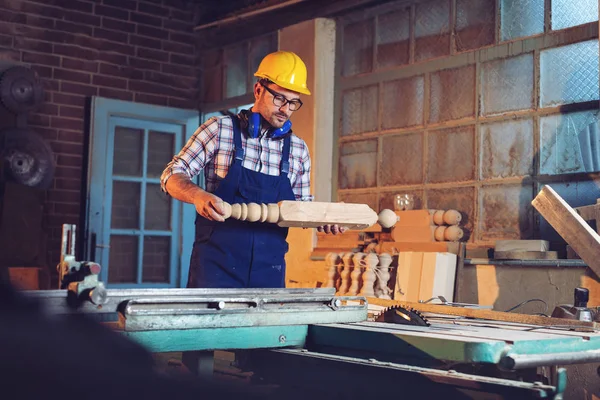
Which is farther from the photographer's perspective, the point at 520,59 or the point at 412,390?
the point at 520,59

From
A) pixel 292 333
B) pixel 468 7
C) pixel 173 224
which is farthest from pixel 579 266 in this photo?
pixel 173 224

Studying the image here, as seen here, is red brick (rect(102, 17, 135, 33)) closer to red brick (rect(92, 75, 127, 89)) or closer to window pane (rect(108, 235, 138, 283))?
red brick (rect(92, 75, 127, 89))

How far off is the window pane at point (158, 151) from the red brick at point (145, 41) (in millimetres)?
818

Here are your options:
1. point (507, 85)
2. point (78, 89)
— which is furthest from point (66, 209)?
point (507, 85)

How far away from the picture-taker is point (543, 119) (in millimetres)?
4816

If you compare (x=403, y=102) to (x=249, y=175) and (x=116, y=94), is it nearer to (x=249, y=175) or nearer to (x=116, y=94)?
(x=249, y=175)

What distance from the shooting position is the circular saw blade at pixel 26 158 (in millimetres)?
6145

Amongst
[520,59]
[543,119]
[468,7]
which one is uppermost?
[468,7]

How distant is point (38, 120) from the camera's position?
6.54 m

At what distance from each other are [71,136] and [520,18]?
3.83m

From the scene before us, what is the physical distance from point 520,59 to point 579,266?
4.58 feet

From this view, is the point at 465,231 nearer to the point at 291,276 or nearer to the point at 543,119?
the point at 543,119

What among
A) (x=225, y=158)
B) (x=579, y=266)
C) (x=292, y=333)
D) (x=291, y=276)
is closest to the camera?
(x=292, y=333)

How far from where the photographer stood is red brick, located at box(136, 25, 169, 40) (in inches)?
279
